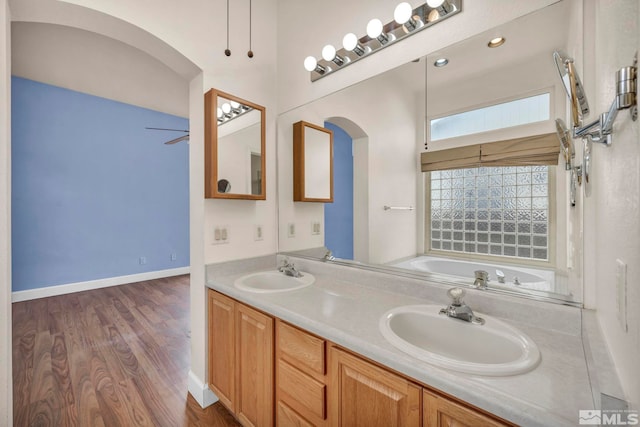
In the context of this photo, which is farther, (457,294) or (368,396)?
(457,294)

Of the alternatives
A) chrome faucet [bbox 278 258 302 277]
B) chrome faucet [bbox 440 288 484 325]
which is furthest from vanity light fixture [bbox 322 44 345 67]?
chrome faucet [bbox 440 288 484 325]

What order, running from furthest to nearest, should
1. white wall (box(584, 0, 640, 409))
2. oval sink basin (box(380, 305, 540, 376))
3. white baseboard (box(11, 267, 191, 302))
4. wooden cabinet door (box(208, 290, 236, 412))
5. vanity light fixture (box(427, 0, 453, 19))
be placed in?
white baseboard (box(11, 267, 191, 302)) < wooden cabinet door (box(208, 290, 236, 412)) < vanity light fixture (box(427, 0, 453, 19)) < oval sink basin (box(380, 305, 540, 376)) < white wall (box(584, 0, 640, 409))

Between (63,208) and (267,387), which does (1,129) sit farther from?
(63,208)

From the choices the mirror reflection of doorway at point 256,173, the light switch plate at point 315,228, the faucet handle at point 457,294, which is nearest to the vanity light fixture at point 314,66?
the mirror reflection of doorway at point 256,173

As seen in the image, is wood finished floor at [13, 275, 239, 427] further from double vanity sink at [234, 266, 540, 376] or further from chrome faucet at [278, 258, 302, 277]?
double vanity sink at [234, 266, 540, 376]

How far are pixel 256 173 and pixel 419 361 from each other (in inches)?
61.7

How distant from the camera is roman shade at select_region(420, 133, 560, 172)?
3.50 ft

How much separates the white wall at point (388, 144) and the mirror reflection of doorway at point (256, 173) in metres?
0.55

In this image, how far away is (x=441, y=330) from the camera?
1094 millimetres

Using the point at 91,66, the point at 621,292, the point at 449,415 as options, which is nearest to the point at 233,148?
the point at 449,415

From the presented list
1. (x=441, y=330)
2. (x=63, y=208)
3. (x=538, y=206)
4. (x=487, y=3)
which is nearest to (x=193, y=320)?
(x=441, y=330)

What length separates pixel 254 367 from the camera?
4.50 ft

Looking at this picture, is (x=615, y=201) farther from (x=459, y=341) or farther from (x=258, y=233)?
(x=258, y=233)

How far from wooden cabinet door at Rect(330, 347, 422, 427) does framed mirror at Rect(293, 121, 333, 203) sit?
3.67 feet
